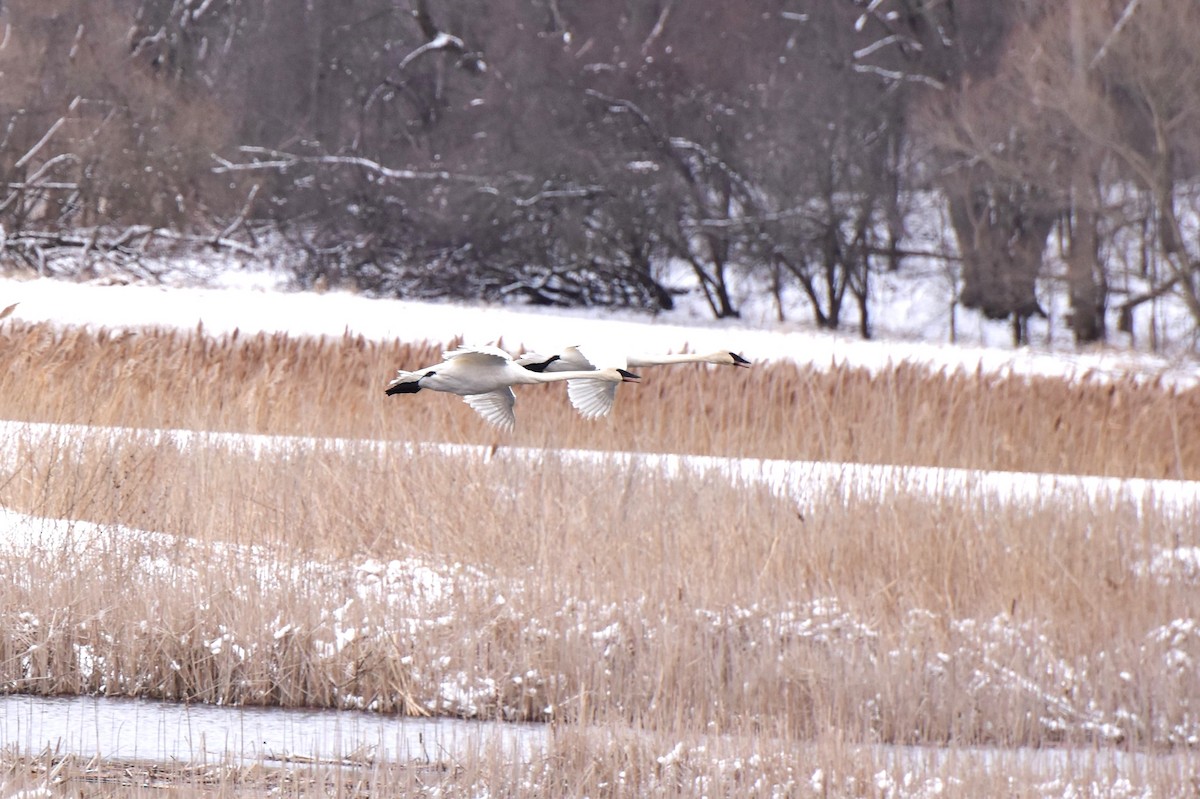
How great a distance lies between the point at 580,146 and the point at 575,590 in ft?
62.6

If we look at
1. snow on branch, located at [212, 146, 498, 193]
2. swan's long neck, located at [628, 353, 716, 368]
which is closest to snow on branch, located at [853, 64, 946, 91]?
snow on branch, located at [212, 146, 498, 193]

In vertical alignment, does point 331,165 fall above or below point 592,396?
above

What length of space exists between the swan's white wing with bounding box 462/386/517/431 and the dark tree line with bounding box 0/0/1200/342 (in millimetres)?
19304

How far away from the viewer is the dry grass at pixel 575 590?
5.74 m

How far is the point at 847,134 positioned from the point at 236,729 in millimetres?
19960

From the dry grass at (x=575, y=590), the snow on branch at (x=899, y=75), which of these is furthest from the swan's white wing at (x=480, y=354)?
the snow on branch at (x=899, y=75)

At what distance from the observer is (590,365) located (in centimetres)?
192

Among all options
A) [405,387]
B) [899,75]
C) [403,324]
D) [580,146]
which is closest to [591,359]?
[405,387]

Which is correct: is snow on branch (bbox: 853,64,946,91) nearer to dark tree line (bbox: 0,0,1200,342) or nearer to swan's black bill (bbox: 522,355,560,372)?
dark tree line (bbox: 0,0,1200,342)

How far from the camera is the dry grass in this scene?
5742 millimetres

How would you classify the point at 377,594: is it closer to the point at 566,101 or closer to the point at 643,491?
the point at 643,491

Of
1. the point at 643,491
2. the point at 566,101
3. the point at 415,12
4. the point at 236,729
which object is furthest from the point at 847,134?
the point at 236,729

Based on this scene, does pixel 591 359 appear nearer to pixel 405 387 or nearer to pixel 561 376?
pixel 561 376

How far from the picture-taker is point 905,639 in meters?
5.90
